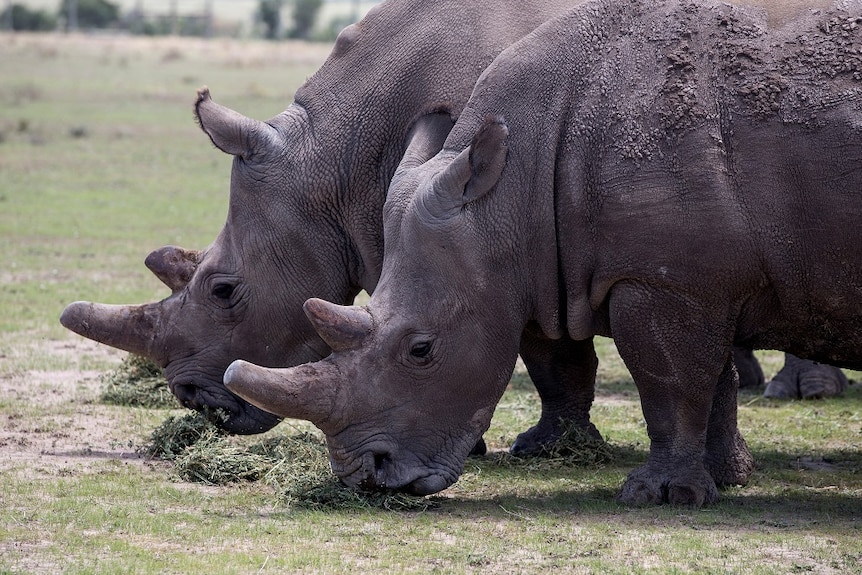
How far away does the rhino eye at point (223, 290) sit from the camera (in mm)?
8500

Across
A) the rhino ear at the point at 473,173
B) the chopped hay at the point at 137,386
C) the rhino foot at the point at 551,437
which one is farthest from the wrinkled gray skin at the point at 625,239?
the chopped hay at the point at 137,386

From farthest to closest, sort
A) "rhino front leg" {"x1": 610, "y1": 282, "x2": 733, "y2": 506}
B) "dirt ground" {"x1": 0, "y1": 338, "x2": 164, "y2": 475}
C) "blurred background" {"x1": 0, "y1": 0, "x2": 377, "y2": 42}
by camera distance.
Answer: "blurred background" {"x1": 0, "y1": 0, "x2": 377, "y2": 42} < "dirt ground" {"x1": 0, "y1": 338, "x2": 164, "y2": 475} < "rhino front leg" {"x1": 610, "y1": 282, "x2": 733, "y2": 506}

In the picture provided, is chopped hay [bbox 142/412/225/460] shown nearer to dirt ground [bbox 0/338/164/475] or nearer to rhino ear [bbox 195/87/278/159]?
dirt ground [bbox 0/338/164/475]

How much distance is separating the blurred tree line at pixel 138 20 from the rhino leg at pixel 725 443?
60753 mm

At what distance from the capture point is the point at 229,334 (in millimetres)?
8500

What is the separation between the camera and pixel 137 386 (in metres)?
9.85

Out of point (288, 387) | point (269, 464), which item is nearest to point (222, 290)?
point (269, 464)

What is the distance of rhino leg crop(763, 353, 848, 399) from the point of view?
10250mm

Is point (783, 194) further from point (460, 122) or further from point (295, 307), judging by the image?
point (295, 307)

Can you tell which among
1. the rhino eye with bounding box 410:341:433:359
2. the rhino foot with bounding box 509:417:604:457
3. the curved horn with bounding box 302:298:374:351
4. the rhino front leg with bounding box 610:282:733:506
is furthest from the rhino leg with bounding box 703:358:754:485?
the curved horn with bounding box 302:298:374:351

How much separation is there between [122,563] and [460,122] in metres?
2.79

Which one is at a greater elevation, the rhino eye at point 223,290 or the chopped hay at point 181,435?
the rhino eye at point 223,290

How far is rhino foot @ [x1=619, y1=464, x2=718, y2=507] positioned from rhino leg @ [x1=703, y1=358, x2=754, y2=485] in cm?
42

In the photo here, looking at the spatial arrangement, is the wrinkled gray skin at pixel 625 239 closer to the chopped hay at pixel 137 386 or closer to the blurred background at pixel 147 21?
the chopped hay at pixel 137 386
